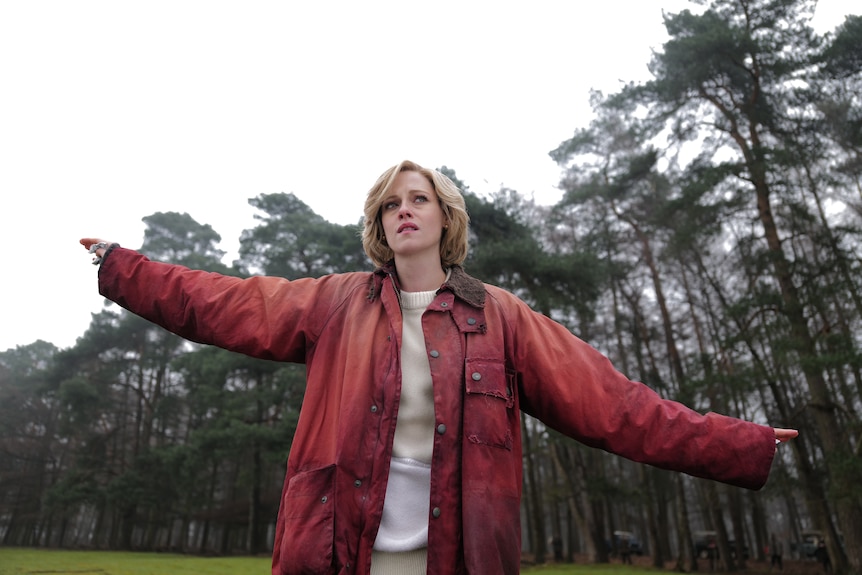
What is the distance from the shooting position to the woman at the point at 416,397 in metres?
1.72

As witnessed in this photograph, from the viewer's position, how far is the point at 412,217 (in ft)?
7.20

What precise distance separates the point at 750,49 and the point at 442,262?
1442cm

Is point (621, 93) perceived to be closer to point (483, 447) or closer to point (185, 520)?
point (483, 447)

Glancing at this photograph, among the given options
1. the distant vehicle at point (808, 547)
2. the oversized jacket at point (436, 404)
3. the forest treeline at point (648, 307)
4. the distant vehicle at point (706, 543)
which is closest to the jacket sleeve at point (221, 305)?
the oversized jacket at point (436, 404)

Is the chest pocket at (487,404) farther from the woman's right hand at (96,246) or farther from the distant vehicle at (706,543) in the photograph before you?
the distant vehicle at (706,543)

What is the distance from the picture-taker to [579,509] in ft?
68.4

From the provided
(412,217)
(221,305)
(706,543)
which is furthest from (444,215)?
(706,543)

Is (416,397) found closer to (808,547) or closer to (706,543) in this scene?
(706,543)

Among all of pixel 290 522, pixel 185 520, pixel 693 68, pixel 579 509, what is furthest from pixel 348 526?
Result: pixel 185 520

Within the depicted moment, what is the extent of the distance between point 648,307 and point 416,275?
23.0 m

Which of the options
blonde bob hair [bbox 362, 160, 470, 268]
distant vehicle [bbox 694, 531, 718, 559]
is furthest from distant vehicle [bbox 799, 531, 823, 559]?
blonde bob hair [bbox 362, 160, 470, 268]

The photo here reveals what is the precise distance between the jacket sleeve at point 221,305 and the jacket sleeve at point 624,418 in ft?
2.46

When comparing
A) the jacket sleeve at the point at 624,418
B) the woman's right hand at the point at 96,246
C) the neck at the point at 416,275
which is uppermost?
the woman's right hand at the point at 96,246

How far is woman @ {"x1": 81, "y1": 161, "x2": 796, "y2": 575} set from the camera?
1.72m
